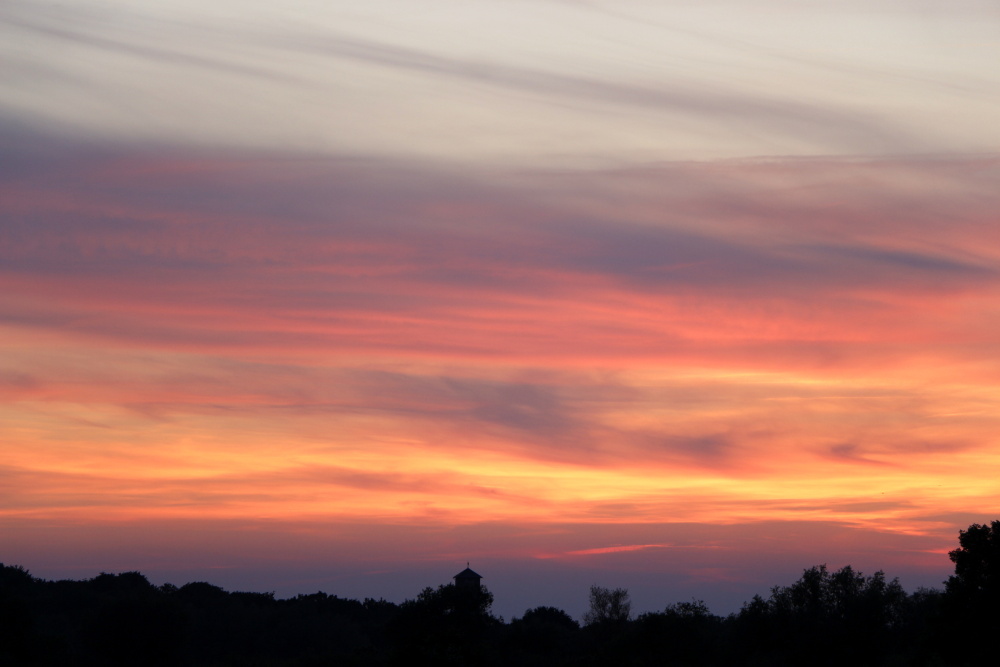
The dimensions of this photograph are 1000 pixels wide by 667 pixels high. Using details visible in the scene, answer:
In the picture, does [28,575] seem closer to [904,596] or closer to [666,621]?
[666,621]

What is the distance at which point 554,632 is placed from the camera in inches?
3841

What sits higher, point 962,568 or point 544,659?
point 962,568

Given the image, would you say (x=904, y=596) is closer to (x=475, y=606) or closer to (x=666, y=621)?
(x=666, y=621)

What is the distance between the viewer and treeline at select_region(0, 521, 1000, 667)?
56.1 m

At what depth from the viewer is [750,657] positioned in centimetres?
8044

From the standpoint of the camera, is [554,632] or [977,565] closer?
[977,565]

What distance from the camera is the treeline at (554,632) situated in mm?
56062

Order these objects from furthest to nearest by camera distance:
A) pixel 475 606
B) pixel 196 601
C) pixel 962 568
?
pixel 196 601
pixel 475 606
pixel 962 568

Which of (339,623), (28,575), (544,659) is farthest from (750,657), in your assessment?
(28,575)

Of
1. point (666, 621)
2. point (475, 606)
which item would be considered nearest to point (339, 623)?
point (475, 606)

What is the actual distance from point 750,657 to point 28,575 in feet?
319

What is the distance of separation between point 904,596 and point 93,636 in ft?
242

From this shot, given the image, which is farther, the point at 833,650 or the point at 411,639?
the point at 833,650

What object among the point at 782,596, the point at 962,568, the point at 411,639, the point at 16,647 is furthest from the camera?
the point at 782,596
